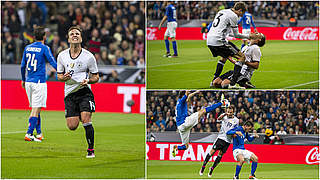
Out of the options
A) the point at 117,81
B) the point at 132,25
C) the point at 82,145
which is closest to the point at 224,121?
the point at 82,145

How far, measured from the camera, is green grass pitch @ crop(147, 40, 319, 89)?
37.8 feet


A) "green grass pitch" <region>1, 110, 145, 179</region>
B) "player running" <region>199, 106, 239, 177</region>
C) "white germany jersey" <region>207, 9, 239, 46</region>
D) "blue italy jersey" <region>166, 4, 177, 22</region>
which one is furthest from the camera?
"blue italy jersey" <region>166, 4, 177, 22</region>

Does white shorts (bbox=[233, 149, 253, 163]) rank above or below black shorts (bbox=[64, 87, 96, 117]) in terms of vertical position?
below

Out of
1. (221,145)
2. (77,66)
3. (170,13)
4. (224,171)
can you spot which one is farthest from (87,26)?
(221,145)

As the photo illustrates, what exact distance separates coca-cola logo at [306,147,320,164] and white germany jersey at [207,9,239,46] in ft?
17.8

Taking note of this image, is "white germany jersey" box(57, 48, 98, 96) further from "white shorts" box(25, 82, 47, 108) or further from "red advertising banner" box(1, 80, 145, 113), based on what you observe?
"red advertising banner" box(1, 80, 145, 113)

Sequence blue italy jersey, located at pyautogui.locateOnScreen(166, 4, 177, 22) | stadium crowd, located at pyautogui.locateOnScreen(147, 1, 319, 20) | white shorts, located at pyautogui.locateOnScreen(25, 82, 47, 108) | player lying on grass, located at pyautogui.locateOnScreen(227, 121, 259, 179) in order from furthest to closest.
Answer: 1. stadium crowd, located at pyautogui.locateOnScreen(147, 1, 319, 20)
2. blue italy jersey, located at pyautogui.locateOnScreen(166, 4, 177, 22)
3. white shorts, located at pyautogui.locateOnScreen(25, 82, 47, 108)
4. player lying on grass, located at pyautogui.locateOnScreen(227, 121, 259, 179)

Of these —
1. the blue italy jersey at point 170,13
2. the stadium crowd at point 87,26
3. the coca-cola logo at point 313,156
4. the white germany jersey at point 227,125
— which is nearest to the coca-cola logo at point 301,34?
the stadium crowd at point 87,26

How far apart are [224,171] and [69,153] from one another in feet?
12.0

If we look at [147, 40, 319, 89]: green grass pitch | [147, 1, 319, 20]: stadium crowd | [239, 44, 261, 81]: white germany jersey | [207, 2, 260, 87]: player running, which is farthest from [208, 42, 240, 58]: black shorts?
[147, 1, 319, 20]: stadium crowd

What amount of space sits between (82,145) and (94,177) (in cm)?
318

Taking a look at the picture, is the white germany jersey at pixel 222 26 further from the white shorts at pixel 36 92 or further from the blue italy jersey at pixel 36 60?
the white shorts at pixel 36 92

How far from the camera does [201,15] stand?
2211cm

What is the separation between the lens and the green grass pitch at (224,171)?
1171cm
